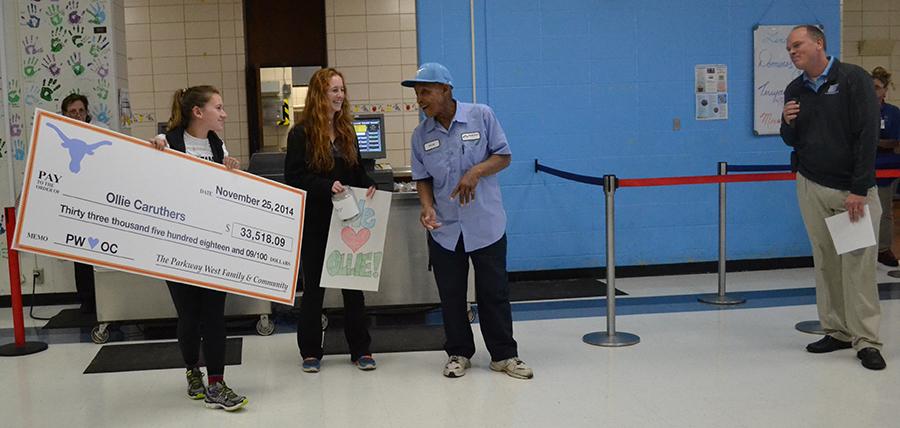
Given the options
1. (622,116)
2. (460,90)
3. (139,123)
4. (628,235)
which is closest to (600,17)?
(622,116)

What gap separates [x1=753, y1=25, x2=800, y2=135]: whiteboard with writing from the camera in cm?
694

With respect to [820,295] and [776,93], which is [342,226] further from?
[776,93]

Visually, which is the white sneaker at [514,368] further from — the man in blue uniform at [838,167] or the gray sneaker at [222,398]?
the man in blue uniform at [838,167]

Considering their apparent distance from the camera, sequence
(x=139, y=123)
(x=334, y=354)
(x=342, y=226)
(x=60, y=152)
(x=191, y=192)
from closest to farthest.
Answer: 1. (x=60, y=152)
2. (x=191, y=192)
3. (x=342, y=226)
4. (x=334, y=354)
5. (x=139, y=123)

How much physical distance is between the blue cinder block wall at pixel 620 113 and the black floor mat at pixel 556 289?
181 millimetres

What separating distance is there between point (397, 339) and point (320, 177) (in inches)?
49.4

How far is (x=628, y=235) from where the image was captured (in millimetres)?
6980

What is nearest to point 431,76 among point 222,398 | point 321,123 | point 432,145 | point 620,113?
point 432,145

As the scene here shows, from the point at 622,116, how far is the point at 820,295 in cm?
271

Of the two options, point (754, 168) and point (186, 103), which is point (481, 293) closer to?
point (186, 103)

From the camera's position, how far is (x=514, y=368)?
4.17m

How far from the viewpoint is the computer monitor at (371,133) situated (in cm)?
637

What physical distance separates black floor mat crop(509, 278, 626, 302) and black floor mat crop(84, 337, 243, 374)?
214 cm

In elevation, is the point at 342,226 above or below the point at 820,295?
above
